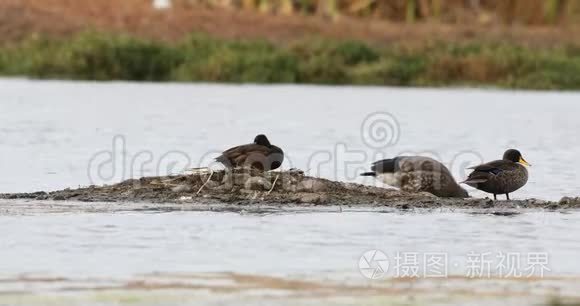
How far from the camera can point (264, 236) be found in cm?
1221

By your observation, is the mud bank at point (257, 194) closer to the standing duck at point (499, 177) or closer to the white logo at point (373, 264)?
the standing duck at point (499, 177)

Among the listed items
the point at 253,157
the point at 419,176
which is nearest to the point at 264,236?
the point at 253,157

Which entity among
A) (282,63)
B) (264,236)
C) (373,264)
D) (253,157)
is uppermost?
(282,63)

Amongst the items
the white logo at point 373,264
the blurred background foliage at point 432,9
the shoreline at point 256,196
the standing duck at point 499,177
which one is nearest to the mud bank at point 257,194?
the shoreline at point 256,196

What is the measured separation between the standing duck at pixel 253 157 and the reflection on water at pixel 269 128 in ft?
5.59

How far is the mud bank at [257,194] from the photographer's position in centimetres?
1420

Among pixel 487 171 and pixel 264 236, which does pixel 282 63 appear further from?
pixel 264 236

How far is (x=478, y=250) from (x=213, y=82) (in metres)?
26.7

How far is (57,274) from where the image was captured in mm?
10219

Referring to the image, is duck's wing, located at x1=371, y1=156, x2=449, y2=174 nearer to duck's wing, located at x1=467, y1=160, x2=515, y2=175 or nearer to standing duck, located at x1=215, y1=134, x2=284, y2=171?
duck's wing, located at x1=467, y1=160, x2=515, y2=175

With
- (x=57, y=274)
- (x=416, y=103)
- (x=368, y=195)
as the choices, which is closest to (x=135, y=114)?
(x=416, y=103)

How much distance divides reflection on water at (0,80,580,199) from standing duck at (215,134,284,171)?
5.59 feet

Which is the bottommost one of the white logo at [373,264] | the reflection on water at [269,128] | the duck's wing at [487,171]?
the white logo at [373,264]

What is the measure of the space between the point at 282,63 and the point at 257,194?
79.4 ft
